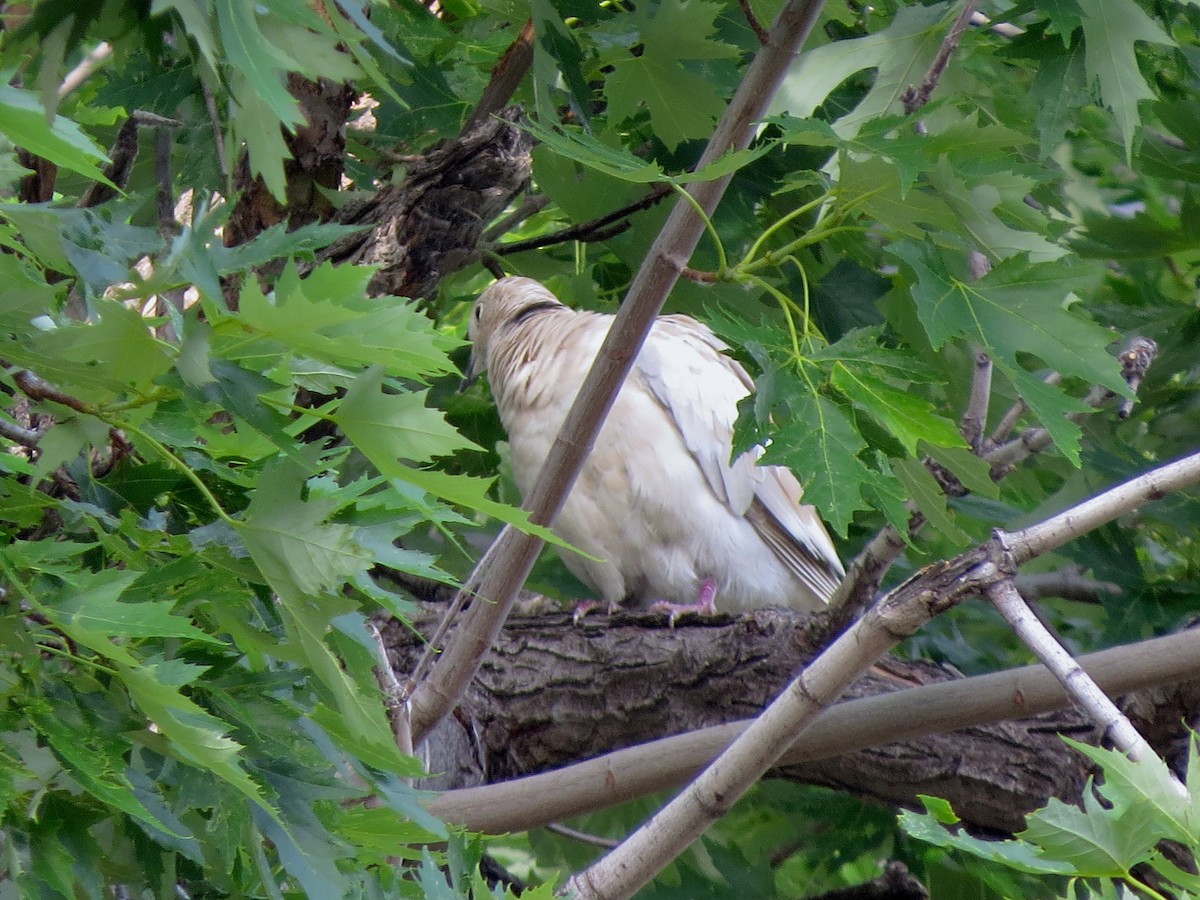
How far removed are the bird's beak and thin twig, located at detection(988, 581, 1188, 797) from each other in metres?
2.27

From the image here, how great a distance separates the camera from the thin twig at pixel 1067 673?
1.03m

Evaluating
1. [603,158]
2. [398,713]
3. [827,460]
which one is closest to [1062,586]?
[827,460]

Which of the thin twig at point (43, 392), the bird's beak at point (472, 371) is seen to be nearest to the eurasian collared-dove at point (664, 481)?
the bird's beak at point (472, 371)

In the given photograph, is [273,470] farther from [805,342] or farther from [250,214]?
[250,214]

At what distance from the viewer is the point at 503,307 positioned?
10.5 ft

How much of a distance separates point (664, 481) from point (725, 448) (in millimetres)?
178

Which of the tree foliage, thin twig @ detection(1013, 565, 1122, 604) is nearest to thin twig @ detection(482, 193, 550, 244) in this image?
the tree foliage

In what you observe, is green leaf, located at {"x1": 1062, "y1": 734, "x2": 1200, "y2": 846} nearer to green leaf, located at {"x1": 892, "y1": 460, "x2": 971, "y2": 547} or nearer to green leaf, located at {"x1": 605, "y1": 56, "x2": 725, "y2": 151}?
green leaf, located at {"x1": 892, "y1": 460, "x2": 971, "y2": 547}

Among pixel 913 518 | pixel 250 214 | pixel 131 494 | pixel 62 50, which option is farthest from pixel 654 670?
pixel 62 50

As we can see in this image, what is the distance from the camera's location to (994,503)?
261 cm

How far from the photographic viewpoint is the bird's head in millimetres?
3176

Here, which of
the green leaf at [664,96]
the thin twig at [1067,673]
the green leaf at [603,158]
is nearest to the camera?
the thin twig at [1067,673]

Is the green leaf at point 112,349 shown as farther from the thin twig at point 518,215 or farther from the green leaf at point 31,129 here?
the thin twig at point 518,215

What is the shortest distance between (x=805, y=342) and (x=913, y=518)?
50 centimetres
